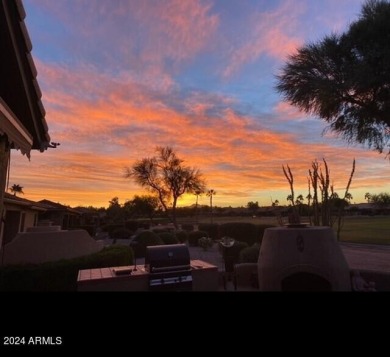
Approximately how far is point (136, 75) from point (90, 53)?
2166mm

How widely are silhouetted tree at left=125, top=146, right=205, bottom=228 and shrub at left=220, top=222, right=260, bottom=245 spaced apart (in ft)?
60.7

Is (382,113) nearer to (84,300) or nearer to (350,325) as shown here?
(350,325)

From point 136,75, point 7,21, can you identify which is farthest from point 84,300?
point 136,75

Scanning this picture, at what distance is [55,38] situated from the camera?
802 centimetres

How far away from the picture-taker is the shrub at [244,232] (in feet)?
75.7

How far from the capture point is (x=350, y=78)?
421 inches

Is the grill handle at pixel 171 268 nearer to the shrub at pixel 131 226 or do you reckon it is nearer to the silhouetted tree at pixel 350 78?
the silhouetted tree at pixel 350 78

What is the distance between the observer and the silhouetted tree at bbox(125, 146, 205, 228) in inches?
1652

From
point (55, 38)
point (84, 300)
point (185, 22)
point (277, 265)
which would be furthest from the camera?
point (185, 22)

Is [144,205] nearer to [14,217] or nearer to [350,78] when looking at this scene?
[14,217]

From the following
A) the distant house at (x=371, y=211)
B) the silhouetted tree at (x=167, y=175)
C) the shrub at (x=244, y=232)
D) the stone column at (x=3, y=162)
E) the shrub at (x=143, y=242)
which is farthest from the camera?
the distant house at (x=371, y=211)

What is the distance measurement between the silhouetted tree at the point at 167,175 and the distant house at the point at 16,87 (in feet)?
121

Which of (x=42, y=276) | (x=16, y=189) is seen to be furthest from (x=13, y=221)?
(x=16, y=189)

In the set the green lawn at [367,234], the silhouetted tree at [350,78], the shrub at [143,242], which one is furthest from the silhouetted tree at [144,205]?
the silhouetted tree at [350,78]
